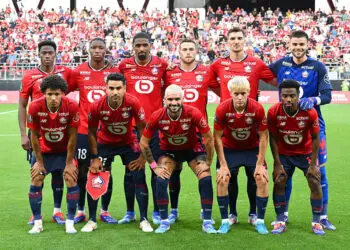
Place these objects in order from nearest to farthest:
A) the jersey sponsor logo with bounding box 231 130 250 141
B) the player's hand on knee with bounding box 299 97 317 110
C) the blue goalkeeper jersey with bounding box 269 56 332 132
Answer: the player's hand on knee with bounding box 299 97 317 110
the jersey sponsor logo with bounding box 231 130 250 141
the blue goalkeeper jersey with bounding box 269 56 332 132

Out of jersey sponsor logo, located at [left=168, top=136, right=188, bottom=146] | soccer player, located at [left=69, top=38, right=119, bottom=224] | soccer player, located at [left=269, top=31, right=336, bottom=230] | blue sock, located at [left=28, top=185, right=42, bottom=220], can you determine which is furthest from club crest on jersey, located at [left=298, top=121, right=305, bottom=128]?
blue sock, located at [left=28, top=185, right=42, bottom=220]

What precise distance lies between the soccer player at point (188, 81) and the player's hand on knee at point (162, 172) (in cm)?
58

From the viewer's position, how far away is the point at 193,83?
7359mm

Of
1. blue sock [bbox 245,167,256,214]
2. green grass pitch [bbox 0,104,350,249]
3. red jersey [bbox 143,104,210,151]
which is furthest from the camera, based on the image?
blue sock [bbox 245,167,256,214]

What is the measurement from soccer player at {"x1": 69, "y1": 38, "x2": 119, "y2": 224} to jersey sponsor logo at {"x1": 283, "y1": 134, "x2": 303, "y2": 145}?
2.23 m

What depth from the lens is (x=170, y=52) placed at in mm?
31438

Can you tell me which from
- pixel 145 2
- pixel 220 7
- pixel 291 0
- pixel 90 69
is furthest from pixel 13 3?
pixel 90 69

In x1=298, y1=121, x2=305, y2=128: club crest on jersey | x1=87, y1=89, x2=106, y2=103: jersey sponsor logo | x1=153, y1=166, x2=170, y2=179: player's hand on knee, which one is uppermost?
x1=87, y1=89, x2=106, y2=103: jersey sponsor logo

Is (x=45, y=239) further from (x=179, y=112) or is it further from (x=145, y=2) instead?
(x=145, y=2)

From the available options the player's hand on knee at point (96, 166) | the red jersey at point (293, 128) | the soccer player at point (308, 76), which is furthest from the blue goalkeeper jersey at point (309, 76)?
the player's hand on knee at point (96, 166)

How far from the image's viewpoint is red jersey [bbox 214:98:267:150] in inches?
258

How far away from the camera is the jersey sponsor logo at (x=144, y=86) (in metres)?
7.37

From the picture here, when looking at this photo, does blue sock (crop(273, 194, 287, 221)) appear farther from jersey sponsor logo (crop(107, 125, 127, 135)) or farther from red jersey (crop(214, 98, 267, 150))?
jersey sponsor logo (crop(107, 125, 127, 135))

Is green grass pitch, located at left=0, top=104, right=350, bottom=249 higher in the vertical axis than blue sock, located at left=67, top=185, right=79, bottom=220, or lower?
lower
